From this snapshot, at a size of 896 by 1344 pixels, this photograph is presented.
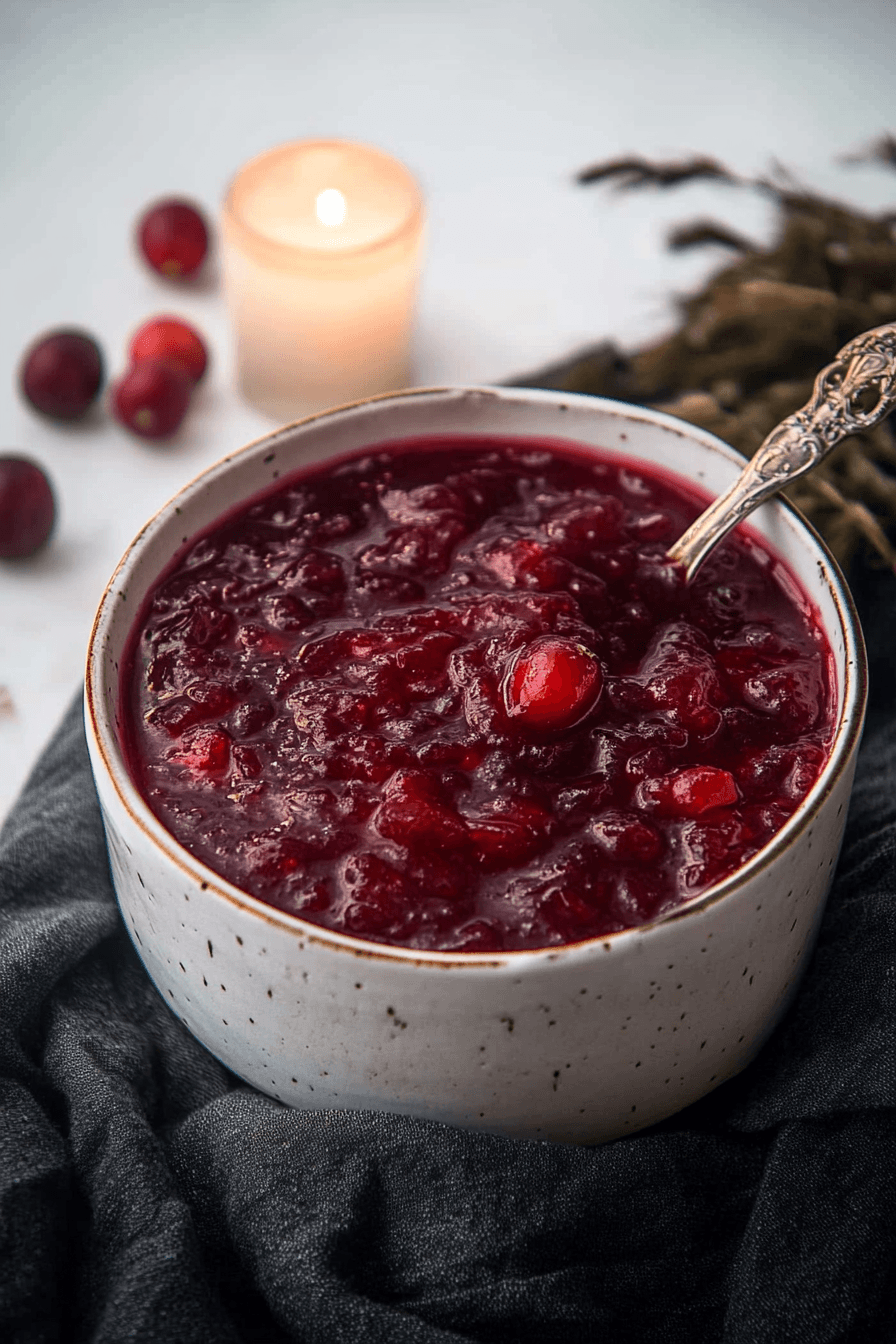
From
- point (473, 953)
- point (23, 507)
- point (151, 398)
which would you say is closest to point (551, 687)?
point (473, 953)

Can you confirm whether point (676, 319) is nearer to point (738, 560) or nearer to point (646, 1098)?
point (738, 560)

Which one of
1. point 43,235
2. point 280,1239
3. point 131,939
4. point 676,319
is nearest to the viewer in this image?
point 280,1239

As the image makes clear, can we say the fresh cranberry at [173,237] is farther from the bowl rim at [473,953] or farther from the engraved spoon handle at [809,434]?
the engraved spoon handle at [809,434]

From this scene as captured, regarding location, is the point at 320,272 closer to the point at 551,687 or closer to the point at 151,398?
the point at 151,398

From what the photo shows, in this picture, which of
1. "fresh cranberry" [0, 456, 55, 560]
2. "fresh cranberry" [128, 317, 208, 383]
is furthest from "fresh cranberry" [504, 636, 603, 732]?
"fresh cranberry" [128, 317, 208, 383]

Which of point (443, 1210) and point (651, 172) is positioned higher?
point (651, 172)

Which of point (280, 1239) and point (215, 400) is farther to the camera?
point (215, 400)

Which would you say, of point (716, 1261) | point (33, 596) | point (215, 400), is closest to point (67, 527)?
point (33, 596)
